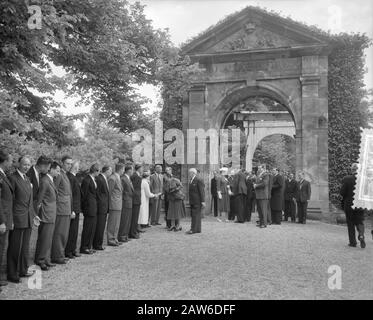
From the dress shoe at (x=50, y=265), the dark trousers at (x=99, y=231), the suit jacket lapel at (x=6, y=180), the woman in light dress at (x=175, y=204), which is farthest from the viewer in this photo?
the woman in light dress at (x=175, y=204)

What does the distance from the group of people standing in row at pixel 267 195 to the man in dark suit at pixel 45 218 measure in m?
7.71

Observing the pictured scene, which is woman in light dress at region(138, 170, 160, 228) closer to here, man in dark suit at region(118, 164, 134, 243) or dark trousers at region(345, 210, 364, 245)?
man in dark suit at region(118, 164, 134, 243)

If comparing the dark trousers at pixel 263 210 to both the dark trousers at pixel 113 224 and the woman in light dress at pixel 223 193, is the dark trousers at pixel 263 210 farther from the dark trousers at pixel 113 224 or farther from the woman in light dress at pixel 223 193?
the dark trousers at pixel 113 224

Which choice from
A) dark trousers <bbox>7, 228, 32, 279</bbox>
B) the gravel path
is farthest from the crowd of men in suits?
the gravel path

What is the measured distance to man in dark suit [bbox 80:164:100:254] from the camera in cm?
893

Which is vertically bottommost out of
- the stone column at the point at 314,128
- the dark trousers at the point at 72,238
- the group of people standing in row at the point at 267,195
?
the dark trousers at the point at 72,238

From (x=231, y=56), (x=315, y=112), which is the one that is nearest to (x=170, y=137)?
(x=231, y=56)

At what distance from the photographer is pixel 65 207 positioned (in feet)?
26.4

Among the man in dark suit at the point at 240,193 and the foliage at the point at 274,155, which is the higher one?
the foliage at the point at 274,155

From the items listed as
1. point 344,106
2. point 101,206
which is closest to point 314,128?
point 344,106

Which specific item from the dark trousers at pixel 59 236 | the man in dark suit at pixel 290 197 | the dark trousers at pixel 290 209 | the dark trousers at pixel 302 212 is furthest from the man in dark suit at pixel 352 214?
the dark trousers at pixel 59 236

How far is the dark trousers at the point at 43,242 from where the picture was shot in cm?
750

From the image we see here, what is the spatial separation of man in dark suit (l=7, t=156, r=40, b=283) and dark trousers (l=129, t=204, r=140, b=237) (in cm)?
437
